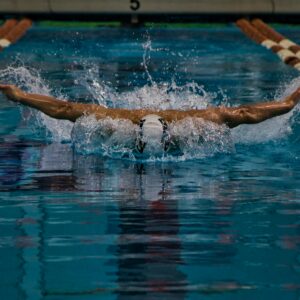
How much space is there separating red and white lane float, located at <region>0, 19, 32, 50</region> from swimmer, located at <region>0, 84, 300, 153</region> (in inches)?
320

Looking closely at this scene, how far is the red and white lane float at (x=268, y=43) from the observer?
13984mm

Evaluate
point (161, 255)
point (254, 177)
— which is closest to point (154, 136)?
point (254, 177)

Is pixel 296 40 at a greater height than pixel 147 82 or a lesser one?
lesser

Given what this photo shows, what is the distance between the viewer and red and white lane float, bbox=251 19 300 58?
1513 centimetres

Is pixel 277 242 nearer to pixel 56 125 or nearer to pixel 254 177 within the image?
pixel 254 177

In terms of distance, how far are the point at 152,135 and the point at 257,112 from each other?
77cm

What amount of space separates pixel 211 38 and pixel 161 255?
12.7 metres

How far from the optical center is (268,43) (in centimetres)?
1584

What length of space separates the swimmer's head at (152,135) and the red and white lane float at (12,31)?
8526mm

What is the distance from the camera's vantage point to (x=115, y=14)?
64.4 feet
